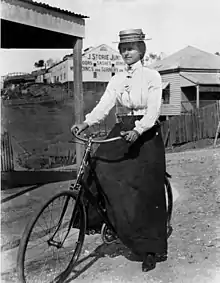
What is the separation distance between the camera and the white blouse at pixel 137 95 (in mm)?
3453

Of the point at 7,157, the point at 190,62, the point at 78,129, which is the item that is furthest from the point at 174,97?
the point at 78,129

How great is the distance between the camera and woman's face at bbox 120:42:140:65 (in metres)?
3.50

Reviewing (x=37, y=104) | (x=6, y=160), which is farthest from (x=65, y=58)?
(x=6, y=160)

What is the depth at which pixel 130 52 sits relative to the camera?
3510 millimetres

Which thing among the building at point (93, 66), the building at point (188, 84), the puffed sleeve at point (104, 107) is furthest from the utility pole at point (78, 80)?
the building at point (188, 84)

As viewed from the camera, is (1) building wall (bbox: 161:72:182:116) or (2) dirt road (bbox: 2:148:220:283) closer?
(2) dirt road (bbox: 2:148:220:283)

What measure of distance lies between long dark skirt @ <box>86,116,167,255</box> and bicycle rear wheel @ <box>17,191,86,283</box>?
274mm

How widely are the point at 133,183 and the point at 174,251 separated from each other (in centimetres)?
100

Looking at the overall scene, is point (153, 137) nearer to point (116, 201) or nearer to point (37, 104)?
point (116, 201)

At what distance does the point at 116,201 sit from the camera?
3525 mm

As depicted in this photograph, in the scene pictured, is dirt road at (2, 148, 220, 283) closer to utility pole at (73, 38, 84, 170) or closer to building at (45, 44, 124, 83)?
utility pole at (73, 38, 84, 170)

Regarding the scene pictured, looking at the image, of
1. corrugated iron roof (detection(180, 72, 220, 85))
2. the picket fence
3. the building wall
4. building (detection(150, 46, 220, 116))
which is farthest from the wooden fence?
the building wall

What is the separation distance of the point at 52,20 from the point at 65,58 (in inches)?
54.6

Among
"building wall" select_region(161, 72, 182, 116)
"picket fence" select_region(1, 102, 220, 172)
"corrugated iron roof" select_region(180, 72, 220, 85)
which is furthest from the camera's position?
"building wall" select_region(161, 72, 182, 116)
